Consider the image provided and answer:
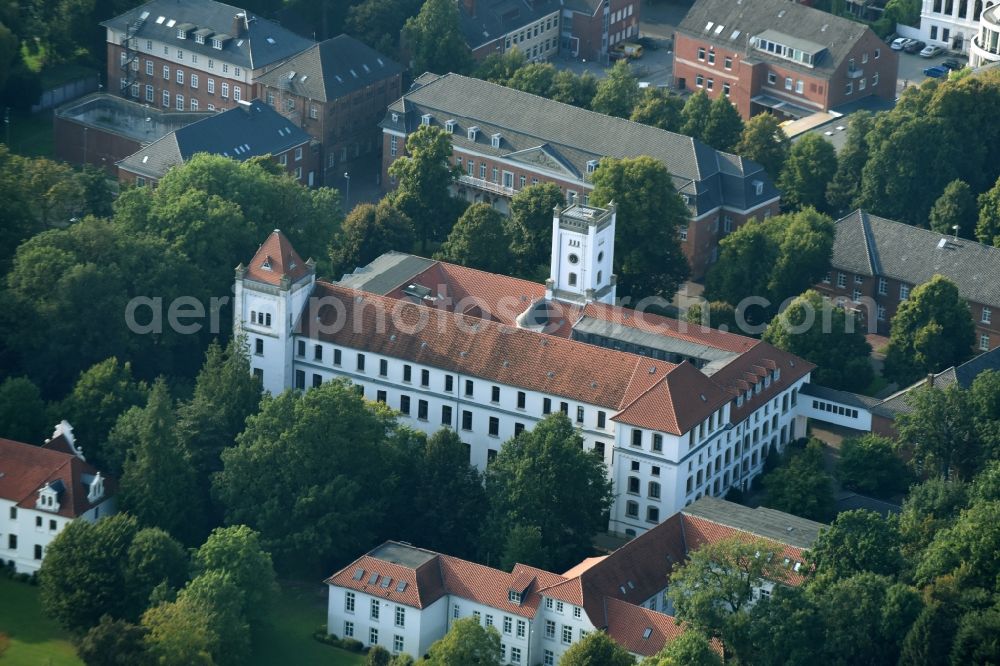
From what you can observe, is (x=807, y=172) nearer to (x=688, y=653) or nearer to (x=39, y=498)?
(x=688, y=653)

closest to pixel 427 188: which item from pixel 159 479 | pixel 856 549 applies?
pixel 159 479

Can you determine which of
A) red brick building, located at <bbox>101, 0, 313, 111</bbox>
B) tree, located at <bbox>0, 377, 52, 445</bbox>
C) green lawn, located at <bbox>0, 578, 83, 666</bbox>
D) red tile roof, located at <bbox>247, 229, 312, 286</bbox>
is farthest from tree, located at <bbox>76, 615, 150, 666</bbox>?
red brick building, located at <bbox>101, 0, 313, 111</bbox>

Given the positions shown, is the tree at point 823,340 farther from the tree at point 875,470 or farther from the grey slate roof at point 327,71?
the grey slate roof at point 327,71

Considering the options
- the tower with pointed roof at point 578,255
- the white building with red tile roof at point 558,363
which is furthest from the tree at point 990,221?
the tower with pointed roof at point 578,255

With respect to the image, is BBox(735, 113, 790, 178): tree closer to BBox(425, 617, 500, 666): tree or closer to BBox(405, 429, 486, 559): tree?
BBox(405, 429, 486, 559): tree

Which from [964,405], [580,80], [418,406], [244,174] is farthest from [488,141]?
[964,405]

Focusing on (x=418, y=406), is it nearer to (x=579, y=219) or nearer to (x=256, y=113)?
(x=579, y=219)
